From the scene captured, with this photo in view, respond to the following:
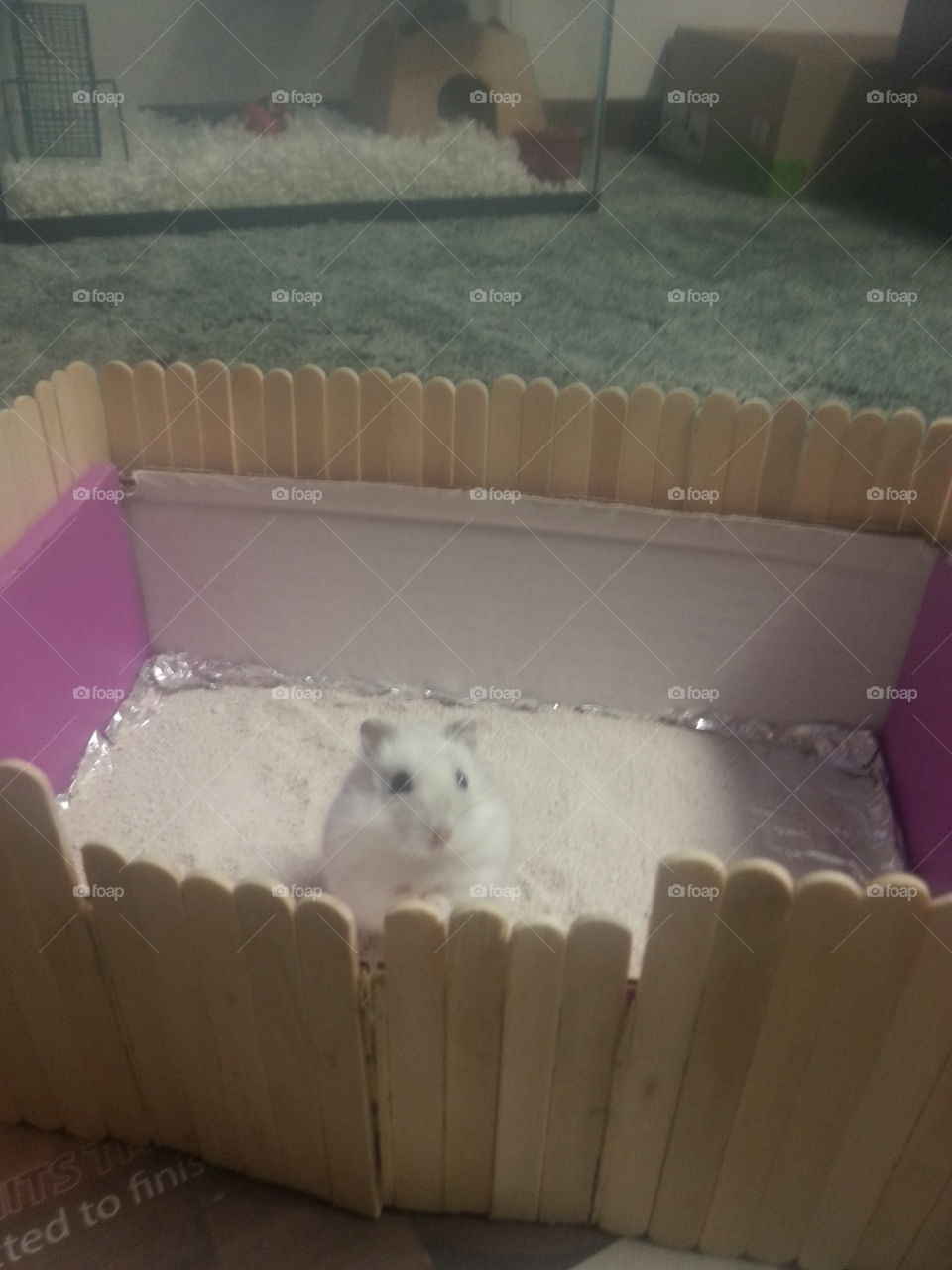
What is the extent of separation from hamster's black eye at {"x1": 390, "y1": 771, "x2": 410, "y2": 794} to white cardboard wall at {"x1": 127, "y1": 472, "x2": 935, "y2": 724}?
0.44 m

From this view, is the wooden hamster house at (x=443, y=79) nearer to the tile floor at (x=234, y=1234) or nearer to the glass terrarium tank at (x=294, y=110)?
the glass terrarium tank at (x=294, y=110)

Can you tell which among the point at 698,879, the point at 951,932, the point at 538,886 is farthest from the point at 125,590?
the point at 951,932

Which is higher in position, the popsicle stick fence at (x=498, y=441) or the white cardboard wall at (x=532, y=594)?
the popsicle stick fence at (x=498, y=441)

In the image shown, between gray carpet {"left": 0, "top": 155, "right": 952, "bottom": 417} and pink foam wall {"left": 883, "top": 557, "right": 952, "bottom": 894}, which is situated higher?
gray carpet {"left": 0, "top": 155, "right": 952, "bottom": 417}

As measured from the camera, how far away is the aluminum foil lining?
116 cm

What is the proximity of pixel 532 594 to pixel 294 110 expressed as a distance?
77 centimetres

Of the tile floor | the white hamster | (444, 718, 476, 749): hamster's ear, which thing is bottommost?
the tile floor

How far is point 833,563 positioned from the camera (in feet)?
3.98

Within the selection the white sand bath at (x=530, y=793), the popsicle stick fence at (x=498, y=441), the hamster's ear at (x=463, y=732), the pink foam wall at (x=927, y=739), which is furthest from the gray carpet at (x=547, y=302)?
the hamster's ear at (x=463, y=732)

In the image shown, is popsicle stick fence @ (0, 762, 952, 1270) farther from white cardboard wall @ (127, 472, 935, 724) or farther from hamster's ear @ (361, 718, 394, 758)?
white cardboard wall @ (127, 472, 935, 724)

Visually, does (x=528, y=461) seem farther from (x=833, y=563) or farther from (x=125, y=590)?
(x=125, y=590)

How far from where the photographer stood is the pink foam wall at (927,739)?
1061mm

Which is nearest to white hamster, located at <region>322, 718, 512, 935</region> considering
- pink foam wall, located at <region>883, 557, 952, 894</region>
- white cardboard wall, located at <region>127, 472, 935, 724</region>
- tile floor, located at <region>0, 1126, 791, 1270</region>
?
tile floor, located at <region>0, 1126, 791, 1270</region>

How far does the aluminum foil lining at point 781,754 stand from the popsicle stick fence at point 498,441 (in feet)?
0.96
